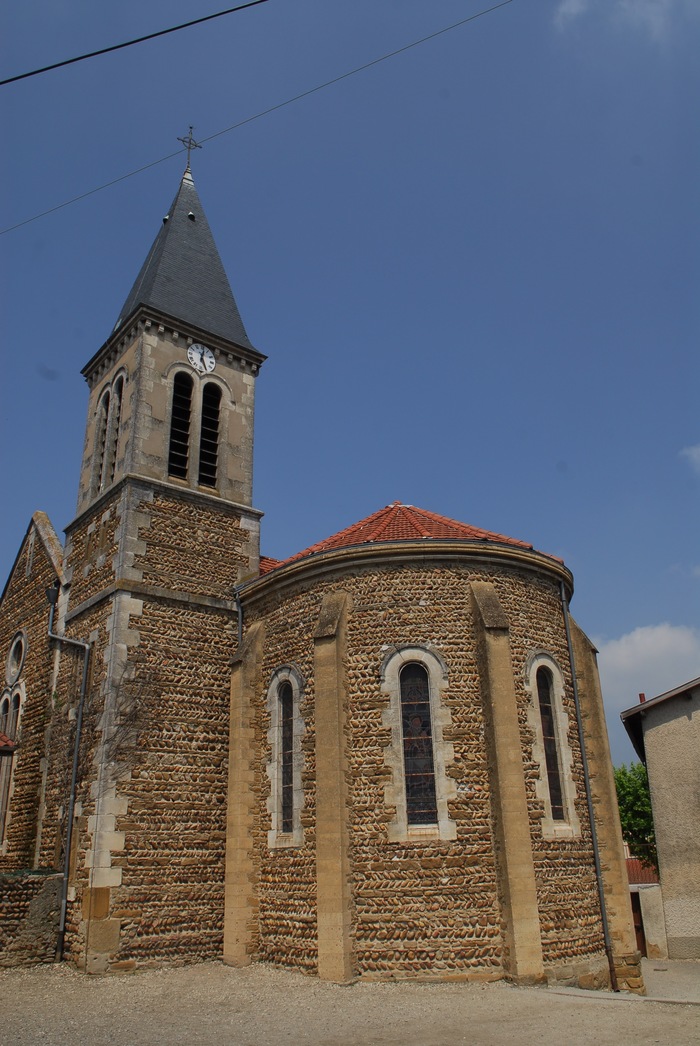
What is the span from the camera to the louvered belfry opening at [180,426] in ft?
60.8

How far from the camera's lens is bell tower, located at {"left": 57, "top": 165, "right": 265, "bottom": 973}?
14.2 metres

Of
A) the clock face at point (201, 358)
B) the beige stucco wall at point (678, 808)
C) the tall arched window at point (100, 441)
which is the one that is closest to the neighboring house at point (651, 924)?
the beige stucco wall at point (678, 808)

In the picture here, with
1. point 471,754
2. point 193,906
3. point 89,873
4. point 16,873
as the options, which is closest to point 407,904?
point 471,754

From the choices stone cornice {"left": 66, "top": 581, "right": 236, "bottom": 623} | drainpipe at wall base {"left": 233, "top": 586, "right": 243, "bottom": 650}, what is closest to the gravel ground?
drainpipe at wall base {"left": 233, "top": 586, "right": 243, "bottom": 650}

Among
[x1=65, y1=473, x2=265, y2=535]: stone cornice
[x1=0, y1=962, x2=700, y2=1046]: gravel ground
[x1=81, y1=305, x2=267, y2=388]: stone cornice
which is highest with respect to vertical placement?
[x1=81, y1=305, x2=267, y2=388]: stone cornice

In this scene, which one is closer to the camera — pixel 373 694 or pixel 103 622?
pixel 373 694

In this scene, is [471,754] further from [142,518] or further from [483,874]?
[142,518]

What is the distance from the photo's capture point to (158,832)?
47.9ft

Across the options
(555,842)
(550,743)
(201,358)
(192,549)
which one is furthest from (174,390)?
(555,842)

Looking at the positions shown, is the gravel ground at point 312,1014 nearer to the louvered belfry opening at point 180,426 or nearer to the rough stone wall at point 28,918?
the rough stone wall at point 28,918

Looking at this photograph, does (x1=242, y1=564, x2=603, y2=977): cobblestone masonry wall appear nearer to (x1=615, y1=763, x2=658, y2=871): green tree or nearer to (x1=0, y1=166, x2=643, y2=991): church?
(x1=0, y1=166, x2=643, y2=991): church

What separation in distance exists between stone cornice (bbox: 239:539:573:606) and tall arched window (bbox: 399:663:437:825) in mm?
1990

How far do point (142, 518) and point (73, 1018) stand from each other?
9.45 metres

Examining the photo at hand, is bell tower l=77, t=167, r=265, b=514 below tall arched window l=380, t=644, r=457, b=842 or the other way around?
the other way around
